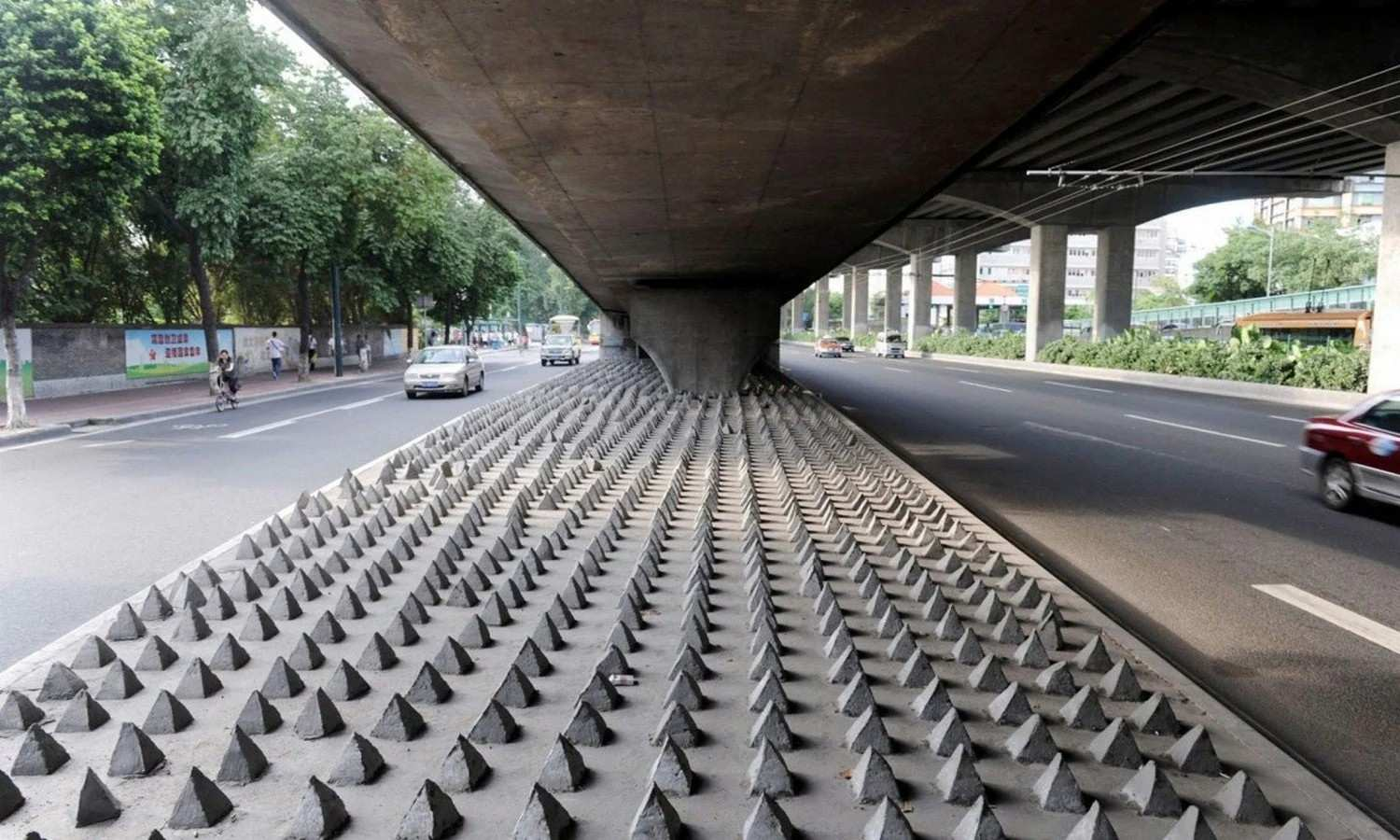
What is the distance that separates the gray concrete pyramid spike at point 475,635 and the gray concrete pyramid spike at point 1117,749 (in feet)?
8.56

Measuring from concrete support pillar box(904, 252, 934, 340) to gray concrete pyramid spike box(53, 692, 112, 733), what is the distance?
64.2 metres

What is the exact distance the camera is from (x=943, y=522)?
6930mm

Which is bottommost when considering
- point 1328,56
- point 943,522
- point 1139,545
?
point 1139,545

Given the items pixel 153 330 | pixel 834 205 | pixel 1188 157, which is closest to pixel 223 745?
pixel 834 205

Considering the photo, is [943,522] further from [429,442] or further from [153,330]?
[153,330]

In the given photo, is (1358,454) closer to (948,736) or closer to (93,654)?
(948,736)

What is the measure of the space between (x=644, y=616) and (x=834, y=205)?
7.63 m

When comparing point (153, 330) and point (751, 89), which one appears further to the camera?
point (153, 330)

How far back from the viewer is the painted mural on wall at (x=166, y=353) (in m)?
27.7

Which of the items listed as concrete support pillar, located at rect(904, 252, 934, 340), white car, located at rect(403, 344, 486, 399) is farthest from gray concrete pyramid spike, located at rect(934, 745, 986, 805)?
concrete support pillar, located at rect(904, 252, 934, 340)

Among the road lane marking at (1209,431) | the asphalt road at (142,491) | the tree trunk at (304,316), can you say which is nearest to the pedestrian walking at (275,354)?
the tree trunk at (304,316)

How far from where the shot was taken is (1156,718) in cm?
340

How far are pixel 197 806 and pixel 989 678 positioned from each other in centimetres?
293

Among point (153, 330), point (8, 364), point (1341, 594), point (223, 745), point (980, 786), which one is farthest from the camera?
point (153, 330)
